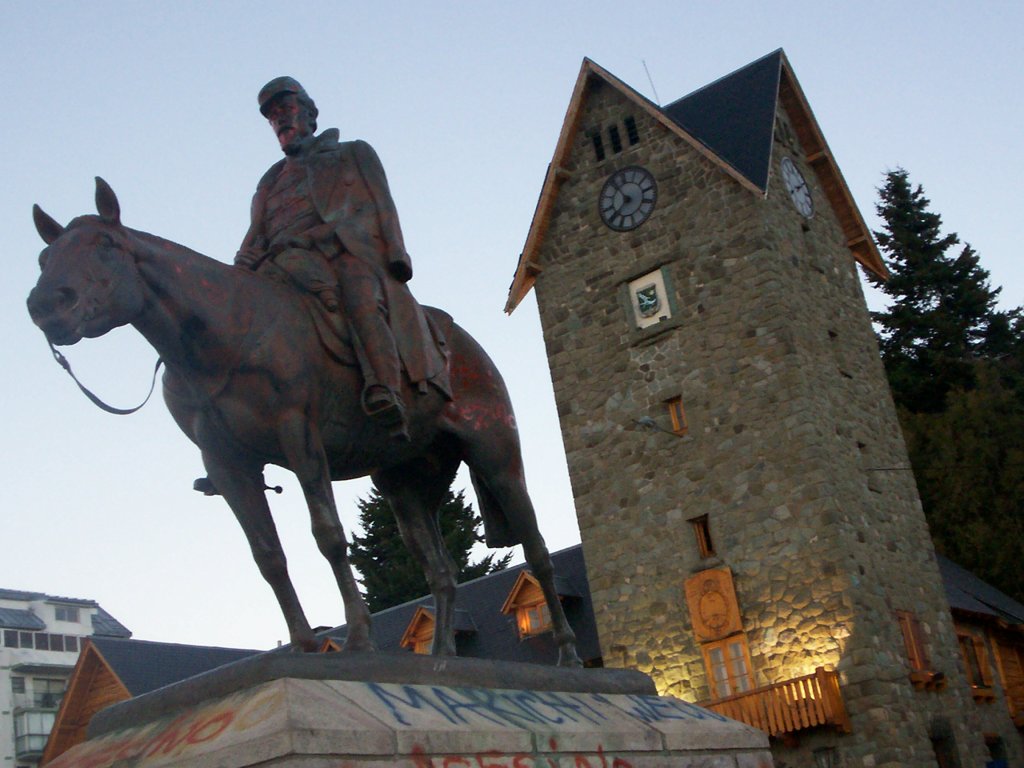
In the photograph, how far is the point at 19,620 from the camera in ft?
183

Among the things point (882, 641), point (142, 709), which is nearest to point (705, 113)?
point (882, 641)

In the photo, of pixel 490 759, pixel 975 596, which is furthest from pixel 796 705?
pixel 490 759

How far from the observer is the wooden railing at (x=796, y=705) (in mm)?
22969

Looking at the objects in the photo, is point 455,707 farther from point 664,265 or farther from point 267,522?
point 664,265

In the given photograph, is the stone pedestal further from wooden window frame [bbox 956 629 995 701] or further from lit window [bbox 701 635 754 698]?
wooden window frame [bbox 956 629 995 701]

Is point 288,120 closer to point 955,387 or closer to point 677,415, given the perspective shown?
point 677,415

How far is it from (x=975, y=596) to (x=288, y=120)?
2844cm

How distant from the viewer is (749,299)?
1020 inches

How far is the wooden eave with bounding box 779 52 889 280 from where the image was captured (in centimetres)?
2928

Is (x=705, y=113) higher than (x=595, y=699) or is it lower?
higher

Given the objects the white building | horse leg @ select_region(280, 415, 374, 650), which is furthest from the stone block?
the white building

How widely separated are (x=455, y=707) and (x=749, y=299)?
21296 millimetres

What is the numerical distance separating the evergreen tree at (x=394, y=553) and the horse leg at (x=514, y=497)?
119 ft

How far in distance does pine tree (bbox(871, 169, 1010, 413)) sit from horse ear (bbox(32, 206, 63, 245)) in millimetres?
41309
